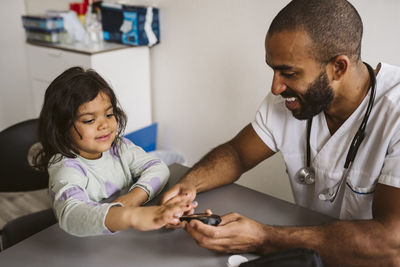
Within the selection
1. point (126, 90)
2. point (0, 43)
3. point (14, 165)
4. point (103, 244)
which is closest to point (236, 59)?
point (126, 90)

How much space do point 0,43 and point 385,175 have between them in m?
3.34

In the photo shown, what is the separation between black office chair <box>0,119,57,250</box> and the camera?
58.1 inches

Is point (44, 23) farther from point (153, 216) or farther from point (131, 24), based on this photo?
point (153, 216)

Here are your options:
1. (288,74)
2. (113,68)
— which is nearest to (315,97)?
(288,74)

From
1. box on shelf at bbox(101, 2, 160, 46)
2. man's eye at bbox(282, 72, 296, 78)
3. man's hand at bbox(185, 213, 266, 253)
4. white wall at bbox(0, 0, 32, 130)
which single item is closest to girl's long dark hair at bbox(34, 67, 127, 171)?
man's hand at bbox(185, 213, 266, 253)

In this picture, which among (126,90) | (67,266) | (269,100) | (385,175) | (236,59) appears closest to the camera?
(67,266)

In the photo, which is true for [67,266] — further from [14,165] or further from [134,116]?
[134,116]

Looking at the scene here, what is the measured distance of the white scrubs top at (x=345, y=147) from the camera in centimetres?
120

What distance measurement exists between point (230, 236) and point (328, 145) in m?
0.52

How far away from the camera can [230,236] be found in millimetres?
1052

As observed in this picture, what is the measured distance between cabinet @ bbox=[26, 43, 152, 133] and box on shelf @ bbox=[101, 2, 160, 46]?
0.27 feet

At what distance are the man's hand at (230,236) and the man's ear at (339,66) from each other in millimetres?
570

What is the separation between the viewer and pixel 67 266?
39.4 inches

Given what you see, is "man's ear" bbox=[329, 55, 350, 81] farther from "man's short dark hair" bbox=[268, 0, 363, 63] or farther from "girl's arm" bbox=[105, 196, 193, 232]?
"girl's arm" bbox=[105, 196, 193, 232]
